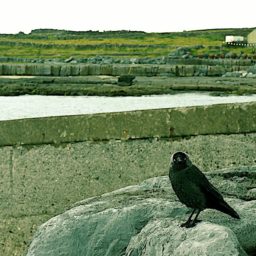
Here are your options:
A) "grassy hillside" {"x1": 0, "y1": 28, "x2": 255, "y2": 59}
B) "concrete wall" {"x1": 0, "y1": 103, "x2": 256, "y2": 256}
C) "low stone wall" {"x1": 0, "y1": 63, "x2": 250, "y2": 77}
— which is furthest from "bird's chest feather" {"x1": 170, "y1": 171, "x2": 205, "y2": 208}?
"grassy hillside" {"x1": 0, "y1": 28, "x2": 255, "y2": 59}

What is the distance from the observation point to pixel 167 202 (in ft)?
15.0

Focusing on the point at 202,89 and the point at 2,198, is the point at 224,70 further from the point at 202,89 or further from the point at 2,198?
the point at 2,198

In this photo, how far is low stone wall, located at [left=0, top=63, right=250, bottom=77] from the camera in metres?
51.8

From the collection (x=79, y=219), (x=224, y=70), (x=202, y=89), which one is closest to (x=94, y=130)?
(x=79, y=219)

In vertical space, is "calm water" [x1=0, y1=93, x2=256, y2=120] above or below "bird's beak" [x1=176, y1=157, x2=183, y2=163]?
below

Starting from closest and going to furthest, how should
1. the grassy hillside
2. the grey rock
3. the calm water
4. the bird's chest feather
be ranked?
the grey rock < the bird's chest feather < the calm water < the grassy hillside

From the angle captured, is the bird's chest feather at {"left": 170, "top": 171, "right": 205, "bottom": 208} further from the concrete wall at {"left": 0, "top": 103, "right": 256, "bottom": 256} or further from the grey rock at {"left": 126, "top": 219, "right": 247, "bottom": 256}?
the concrete wall at {"left": 0, "top": 103, "right": 256, "bottom": 256}

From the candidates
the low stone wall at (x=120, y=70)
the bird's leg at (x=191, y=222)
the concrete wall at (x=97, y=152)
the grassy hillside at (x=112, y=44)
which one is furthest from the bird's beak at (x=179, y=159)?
the grassy hillside at (x=112, y=44)

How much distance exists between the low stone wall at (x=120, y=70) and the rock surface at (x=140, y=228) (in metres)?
46.4

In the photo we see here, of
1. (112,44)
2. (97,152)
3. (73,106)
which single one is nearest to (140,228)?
(97,152)

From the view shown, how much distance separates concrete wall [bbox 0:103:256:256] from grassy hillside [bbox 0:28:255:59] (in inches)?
2705

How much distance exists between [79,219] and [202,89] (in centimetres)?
3080

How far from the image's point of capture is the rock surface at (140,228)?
3947 mm

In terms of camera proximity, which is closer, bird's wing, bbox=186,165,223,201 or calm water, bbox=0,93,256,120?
bird's wing, bbox=186,165,223,201
